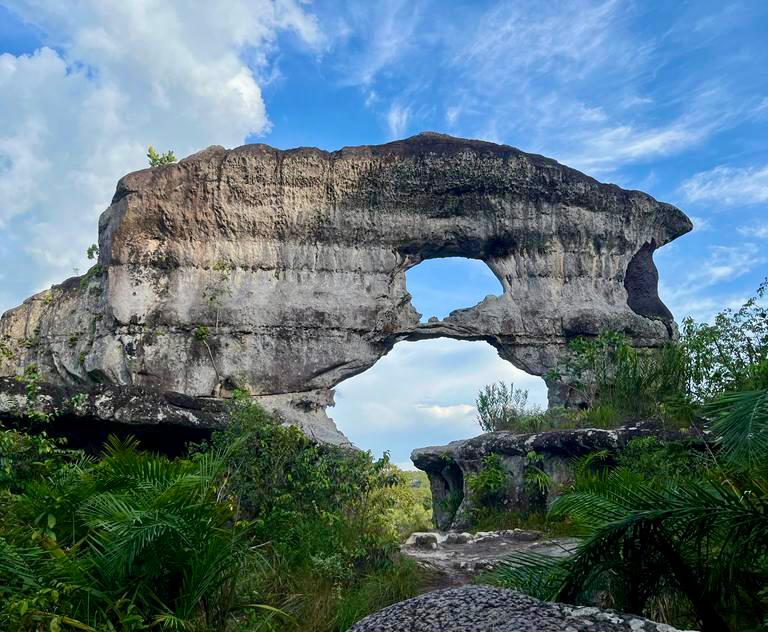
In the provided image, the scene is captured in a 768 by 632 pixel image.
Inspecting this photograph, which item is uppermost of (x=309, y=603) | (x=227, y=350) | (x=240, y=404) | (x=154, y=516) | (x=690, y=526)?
(x=227, y=350)

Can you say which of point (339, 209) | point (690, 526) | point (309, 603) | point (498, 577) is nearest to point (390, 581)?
point (309, 603)

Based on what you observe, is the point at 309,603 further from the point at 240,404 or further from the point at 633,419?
the point at 633,419

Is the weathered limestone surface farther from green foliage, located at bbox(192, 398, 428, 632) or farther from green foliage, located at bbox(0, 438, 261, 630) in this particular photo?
green foliage, located at bbox(0, 438, 261, 630)

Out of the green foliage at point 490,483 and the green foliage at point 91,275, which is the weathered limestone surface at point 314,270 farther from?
the green foliage at point 490,483

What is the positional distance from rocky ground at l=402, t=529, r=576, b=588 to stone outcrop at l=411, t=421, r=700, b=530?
3.93 feet

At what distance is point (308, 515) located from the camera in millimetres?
8477

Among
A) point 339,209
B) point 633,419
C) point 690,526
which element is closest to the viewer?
point 690,526

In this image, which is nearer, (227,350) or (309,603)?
(309,603)

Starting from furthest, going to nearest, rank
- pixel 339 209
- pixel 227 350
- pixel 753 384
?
pixel 339 209
pixel 227 350
pixel 753 384

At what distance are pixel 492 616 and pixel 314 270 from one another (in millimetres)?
14340

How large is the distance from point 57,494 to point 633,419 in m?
10.7

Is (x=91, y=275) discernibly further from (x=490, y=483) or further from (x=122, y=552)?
(x=122, y=552)

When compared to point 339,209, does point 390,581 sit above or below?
below

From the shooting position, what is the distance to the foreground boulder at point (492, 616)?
443 centimetres
